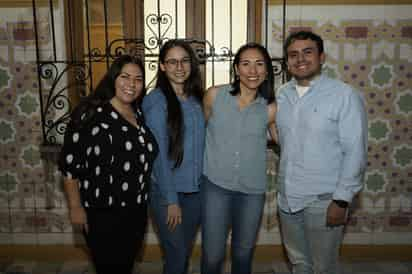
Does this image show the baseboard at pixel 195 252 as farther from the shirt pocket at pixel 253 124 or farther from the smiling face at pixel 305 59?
the smiling face at pixel 305 59

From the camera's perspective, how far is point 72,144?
1443 millimetres

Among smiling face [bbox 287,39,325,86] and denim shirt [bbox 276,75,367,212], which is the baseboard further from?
smiling face [bbox 287,39,325,86]

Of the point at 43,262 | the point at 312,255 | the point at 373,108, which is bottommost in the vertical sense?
the point at 43,262

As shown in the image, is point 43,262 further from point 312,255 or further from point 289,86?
point 289,86

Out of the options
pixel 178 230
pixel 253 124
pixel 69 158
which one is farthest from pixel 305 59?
pixel 69 158

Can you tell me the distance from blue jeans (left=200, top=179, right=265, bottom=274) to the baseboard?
0.76m

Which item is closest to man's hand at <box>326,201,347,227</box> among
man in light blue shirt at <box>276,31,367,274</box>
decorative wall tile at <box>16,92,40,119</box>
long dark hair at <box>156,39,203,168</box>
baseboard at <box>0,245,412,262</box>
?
man in light blue shirt at <box>276,31,367,274</box>

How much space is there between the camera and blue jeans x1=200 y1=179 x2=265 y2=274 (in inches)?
66.9

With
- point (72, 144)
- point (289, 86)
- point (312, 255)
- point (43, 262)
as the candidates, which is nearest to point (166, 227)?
point (72, 144)

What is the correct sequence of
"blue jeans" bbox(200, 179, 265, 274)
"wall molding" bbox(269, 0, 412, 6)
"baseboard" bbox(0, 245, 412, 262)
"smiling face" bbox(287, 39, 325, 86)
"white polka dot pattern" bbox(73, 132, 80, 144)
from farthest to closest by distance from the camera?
"baseboard" bbox(0, 245, 412, 262) < "wall molding" bbox(269, 0, 412, 6) < "blue jeans" bbox(200, 179, 265, 274) < "smiling face" bbox(287, 39, 325, 86) < "white polka dot pattern" bbox(73, 132, 80, 144)

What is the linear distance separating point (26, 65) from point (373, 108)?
6.96 feet

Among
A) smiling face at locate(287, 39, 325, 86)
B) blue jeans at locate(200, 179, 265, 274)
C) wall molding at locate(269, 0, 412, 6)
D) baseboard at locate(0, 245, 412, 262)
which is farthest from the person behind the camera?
baseboard at locate(0, 245, 412, 262)

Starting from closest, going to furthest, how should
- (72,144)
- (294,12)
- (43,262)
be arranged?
1. (72,144)
2. (294,12)
3. (43,262)

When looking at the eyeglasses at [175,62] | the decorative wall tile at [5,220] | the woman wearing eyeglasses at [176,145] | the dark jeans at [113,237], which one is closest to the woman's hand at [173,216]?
the woman wearing eyeglasses at [176,145]
